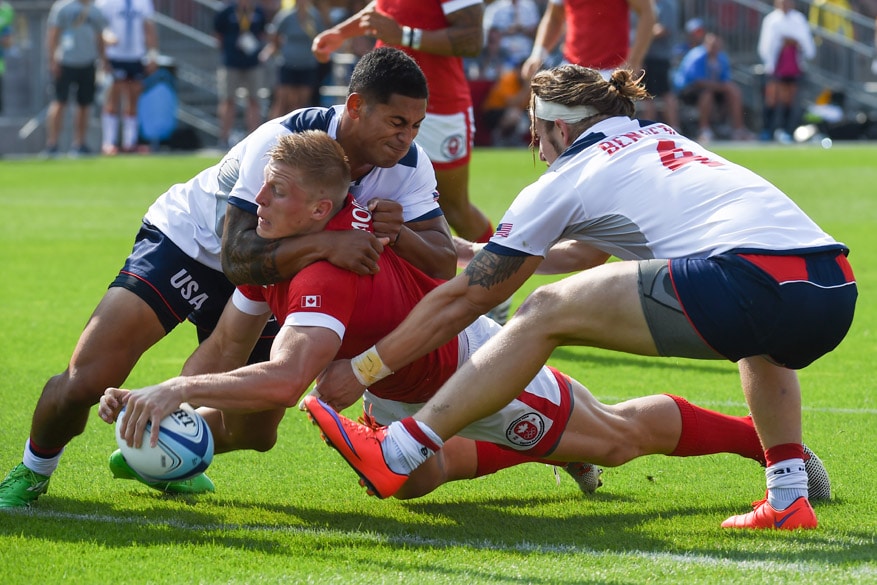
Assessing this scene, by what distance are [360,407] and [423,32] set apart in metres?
2.60

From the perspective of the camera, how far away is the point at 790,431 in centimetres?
496

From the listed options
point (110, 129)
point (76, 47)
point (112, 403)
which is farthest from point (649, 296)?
point (110, 129)

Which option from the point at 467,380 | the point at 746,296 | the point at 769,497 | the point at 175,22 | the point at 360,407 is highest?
the point at 746,296

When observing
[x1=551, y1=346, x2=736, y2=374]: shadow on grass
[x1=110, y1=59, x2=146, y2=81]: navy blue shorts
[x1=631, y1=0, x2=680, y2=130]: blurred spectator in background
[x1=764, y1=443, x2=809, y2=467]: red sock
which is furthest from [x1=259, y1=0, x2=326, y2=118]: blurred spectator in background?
[x1=764, y1=443, x2=809, y2=467]: red sock

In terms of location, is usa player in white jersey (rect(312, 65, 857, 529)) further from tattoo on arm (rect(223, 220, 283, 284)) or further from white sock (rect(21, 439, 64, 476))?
white sock (rect(21, 439, 64, 476))

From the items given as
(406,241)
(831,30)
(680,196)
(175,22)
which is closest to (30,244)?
(406,241)

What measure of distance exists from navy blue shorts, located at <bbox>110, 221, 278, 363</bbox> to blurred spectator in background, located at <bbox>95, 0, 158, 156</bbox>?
61.7ft

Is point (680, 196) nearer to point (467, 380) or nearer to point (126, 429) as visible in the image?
point (467, 380)

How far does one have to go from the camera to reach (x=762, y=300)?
4.53 metres

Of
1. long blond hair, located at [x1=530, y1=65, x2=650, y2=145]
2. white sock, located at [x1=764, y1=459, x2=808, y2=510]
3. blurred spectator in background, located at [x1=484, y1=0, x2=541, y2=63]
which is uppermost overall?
long blond hair, located at [x1=530, y1=65, x2=650, y2=145]

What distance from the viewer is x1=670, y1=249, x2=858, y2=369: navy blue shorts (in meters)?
4.53

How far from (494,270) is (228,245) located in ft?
3.36

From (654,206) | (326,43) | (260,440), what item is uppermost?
(654,206)

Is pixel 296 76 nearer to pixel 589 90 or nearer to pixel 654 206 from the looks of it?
pixel 589 90
